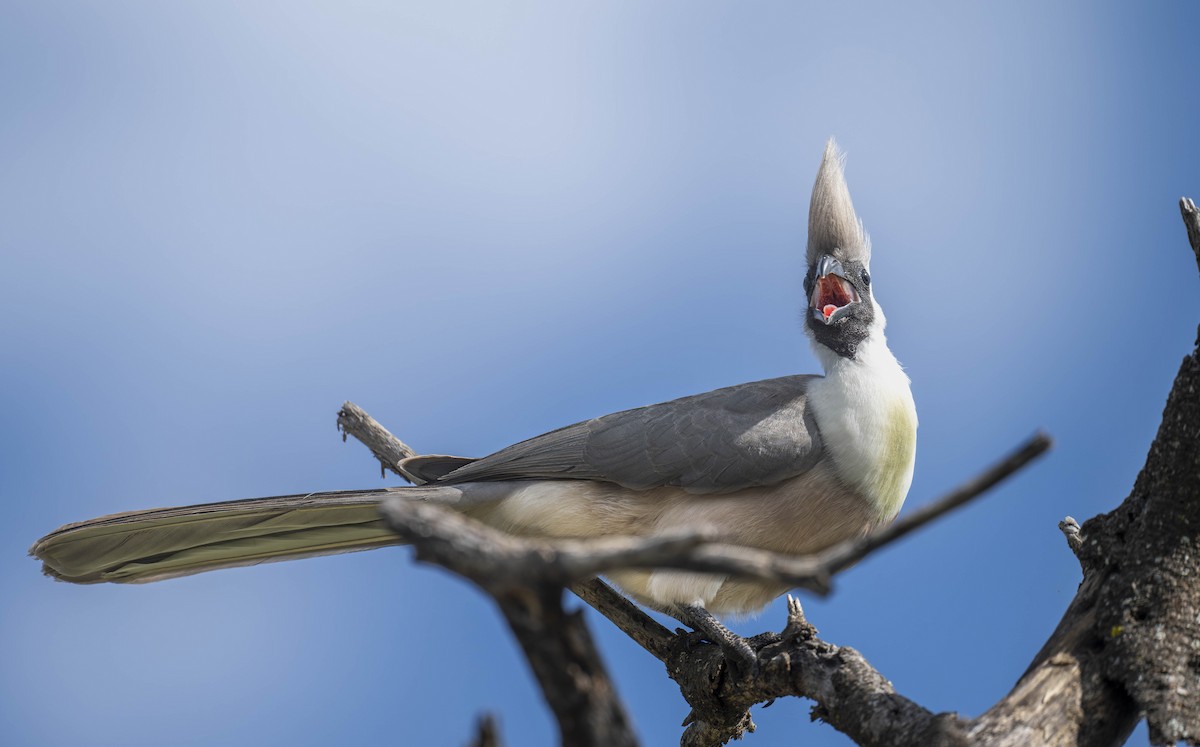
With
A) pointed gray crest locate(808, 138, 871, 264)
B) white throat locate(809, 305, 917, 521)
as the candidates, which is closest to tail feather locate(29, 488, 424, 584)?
white throat locate(809, 305, 917, 521)

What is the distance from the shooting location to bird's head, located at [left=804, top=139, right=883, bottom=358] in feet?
15.1

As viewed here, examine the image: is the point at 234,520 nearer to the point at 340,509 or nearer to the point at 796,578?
the point at 340,509

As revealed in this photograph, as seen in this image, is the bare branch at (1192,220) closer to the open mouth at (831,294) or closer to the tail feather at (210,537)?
the open mouth at (831,294)

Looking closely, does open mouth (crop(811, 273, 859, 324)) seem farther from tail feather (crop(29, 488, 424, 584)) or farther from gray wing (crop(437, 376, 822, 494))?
tail feather (crop(29, 488, 424, 584))

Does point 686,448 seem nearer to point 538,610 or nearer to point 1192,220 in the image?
point 1192,220

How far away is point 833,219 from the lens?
4.66m

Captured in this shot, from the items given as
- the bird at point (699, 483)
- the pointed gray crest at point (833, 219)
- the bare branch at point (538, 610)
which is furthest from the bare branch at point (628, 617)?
the bare branch at point (538, 610)

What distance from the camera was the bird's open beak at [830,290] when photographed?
15.2 ft

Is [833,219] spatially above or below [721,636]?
above

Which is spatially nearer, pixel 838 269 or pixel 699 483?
pixel 699 483

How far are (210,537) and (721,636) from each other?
2.05m

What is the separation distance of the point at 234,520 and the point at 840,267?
9.71 feet

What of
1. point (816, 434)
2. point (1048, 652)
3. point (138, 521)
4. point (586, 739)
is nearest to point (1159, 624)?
point (1048, 652)

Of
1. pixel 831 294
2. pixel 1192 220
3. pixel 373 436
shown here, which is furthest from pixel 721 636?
pixel 373 436
